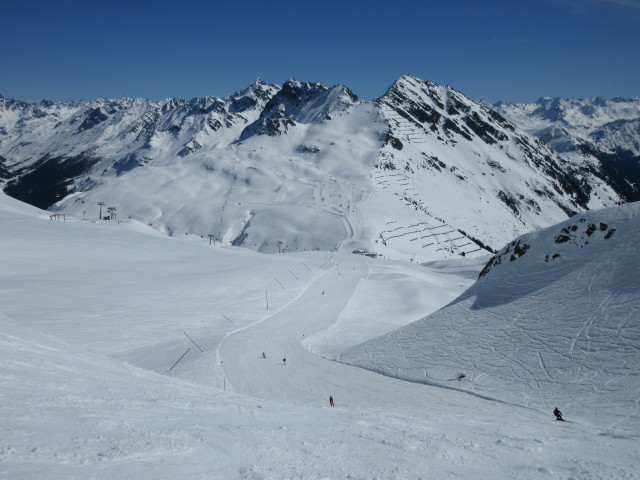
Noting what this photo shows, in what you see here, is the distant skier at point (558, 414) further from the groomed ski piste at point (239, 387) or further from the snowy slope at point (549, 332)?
the snowy slope at point (549, 332)

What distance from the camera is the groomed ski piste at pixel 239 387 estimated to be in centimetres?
1084

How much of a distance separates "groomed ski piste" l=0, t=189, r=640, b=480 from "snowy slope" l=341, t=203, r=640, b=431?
266 millimetres

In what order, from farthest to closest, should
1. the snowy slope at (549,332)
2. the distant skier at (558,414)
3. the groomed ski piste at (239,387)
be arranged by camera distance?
1. the snowy slope at (549,332)
2. the distant skier at (558,414)
3. the groomed ski piste at (239,387)

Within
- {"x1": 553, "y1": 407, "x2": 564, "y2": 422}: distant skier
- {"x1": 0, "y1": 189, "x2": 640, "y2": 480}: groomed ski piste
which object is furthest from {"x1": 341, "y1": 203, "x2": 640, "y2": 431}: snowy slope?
{"x1": 553, "y1": 407, "x2": 564, "y2": 422}: distant skier

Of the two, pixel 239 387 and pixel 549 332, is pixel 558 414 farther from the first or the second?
pixel 239 387

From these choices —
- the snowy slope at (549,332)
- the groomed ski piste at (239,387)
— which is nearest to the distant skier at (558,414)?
the groomed ski piste at (239,387)

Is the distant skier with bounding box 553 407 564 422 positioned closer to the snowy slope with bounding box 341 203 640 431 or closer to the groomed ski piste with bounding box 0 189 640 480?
the groomed ski piste with bounding box 0 189 640 480

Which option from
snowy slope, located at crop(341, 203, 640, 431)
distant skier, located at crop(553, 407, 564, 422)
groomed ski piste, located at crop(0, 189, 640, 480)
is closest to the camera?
groomed ski piste, located at crop(0, 189, 640, 480)

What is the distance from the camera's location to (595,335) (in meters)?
26.5

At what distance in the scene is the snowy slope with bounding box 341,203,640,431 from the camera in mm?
23250

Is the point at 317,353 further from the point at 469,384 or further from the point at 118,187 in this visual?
the point at 118,187

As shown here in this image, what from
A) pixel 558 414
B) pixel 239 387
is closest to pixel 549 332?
pixel 558 414

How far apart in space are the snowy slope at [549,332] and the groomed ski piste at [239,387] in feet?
0.87

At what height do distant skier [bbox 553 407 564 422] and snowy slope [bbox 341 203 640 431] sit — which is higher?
snowy slope [bbox 341 203 640 431]
